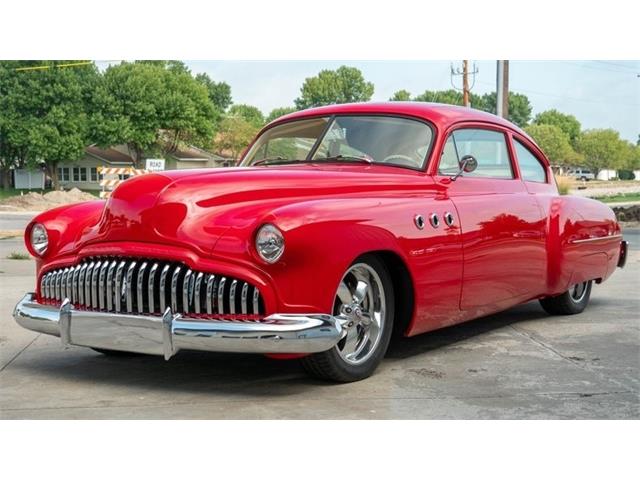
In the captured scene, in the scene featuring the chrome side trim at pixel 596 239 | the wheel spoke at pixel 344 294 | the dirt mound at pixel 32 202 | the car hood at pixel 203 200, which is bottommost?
the dirt mound at pixel 32 202

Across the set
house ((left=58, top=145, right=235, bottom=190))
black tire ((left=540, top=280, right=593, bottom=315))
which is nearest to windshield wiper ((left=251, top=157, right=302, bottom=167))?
black tire ((left=540, top=280, right=593, bottom=315))

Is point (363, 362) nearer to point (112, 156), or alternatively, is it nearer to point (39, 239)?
point (39, 239)

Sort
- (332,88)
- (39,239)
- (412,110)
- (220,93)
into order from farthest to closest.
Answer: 1. (220,93)
2. (332,88)
3. (412,110)
4. (39,239)

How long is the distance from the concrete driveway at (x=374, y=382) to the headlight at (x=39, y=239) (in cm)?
71

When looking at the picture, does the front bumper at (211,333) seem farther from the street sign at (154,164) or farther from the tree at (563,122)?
the tree at (563,122)

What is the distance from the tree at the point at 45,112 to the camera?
147 ft

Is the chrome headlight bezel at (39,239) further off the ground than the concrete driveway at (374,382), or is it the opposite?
the chrome headlight bezel at (39,239)

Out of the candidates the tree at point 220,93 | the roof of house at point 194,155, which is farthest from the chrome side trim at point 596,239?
the tree at point 220,93

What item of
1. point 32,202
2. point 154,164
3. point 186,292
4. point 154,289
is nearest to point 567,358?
point 186,292

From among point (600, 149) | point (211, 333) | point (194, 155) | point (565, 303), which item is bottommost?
point (565, 303)

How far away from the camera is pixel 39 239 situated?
5.22 m

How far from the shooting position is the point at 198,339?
4.09 m

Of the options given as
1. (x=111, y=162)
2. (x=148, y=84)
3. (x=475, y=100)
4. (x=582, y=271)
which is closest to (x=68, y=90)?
(x=148, y=84)

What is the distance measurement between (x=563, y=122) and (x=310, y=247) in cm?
7392
